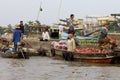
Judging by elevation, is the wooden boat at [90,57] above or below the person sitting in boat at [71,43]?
below

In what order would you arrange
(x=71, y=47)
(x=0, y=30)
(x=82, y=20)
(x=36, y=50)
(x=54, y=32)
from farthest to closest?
(x=0, y=30)
(x=82, y=20)
(x=54, y=32)
(x=36, y=50)
(x=71, y=47)

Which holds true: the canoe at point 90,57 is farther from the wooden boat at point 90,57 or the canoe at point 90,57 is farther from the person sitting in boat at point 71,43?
the person sitting in boat at point 71,43

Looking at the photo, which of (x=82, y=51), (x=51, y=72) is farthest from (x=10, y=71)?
(x=82, y=51)

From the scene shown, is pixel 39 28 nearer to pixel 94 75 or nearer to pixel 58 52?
pixel 58 52

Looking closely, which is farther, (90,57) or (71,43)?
(71,43)

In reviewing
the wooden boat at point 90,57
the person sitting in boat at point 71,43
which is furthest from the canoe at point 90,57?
the person sitting in boat at point 71,43

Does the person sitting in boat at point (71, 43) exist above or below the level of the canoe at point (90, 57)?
above

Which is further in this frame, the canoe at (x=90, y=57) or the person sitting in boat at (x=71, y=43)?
the person sitting in boat at (x=71, y=43)

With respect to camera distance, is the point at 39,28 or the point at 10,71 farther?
the point at 39,28

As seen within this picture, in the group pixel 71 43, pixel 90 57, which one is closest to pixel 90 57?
pixel 90 57

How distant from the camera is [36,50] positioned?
23.8 m

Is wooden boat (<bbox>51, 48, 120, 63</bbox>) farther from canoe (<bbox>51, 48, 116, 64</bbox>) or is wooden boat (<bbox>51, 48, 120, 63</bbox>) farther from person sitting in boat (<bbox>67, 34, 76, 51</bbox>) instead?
person sitting in boat (<bbox>67, 34, 76, 51</bbox>)

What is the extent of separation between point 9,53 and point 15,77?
772cm

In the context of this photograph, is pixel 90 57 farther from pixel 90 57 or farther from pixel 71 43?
pixel 71 43
